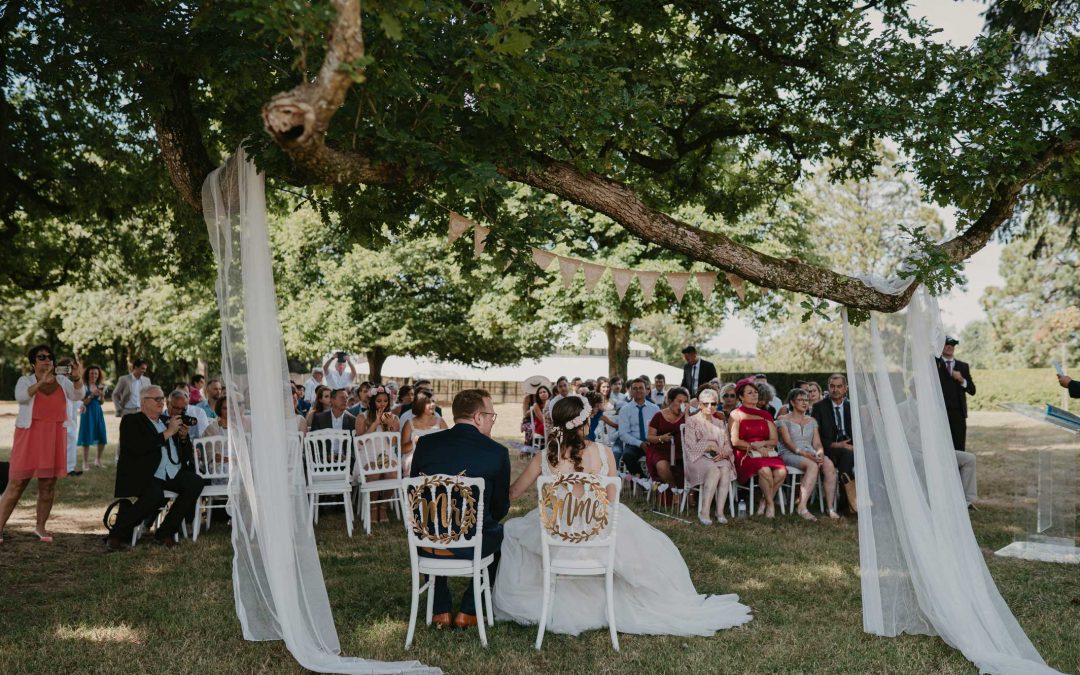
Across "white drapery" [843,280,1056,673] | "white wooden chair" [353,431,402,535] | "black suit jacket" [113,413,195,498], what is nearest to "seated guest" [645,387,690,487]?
"white wooden chair" [353,431,402,535]

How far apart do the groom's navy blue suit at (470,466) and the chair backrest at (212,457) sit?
3530 mm

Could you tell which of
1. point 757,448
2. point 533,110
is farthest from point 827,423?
point 533,110

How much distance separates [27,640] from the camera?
16.7ft

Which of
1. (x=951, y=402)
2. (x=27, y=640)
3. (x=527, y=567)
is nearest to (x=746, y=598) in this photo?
(x=527, y=567)

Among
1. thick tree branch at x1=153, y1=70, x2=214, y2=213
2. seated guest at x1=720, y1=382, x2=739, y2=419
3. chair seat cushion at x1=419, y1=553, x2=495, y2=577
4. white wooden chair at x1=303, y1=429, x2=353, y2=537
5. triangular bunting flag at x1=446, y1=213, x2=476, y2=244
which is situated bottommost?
chair seat cushion at x1=419, y1=553, x2=495, y2=577

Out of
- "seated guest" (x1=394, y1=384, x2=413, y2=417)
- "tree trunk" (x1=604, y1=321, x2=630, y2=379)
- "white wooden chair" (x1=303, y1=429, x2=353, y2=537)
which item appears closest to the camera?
"white wooden chair" (x1=303, y1=429, x2=353, y2=537)

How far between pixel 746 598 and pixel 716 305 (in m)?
16.0

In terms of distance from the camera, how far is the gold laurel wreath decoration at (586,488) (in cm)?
517

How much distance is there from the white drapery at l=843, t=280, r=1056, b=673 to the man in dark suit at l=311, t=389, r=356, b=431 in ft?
22.4

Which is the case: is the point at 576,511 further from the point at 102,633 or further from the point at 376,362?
the point at 376,362

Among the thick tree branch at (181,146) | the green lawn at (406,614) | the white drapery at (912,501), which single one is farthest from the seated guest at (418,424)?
the white drapery at (912,501)

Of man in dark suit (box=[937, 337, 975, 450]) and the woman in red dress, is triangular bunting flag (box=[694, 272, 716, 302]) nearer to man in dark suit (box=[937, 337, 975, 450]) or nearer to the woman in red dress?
the woman in red dress

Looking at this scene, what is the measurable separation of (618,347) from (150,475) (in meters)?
15.9

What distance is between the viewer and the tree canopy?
4.56 m
